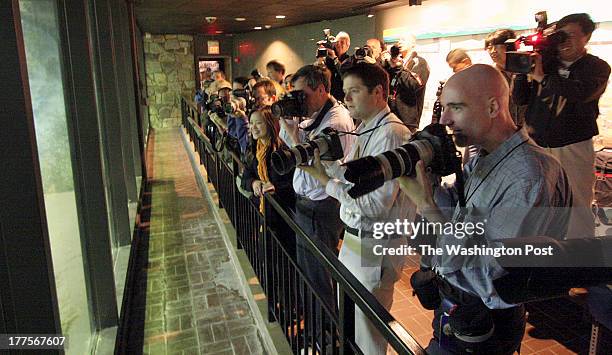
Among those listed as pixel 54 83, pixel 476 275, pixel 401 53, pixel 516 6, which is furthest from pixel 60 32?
pixel 516 6

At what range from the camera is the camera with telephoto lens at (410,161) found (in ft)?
4.53

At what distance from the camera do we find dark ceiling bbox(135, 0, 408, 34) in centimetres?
745

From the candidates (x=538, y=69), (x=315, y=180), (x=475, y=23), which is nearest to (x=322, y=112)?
(x=315, y=180)

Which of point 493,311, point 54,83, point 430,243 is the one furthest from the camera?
point 54,83

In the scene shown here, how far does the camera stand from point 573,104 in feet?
7.47

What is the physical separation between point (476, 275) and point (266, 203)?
4.85 feet

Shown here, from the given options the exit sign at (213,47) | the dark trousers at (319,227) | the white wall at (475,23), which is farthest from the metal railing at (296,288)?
the exit sign at (213,47)

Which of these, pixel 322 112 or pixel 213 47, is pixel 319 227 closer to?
pixel 322 112

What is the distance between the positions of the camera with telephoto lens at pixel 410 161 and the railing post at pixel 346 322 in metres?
0.38

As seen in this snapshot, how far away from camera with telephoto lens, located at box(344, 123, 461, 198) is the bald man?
45 millimetres

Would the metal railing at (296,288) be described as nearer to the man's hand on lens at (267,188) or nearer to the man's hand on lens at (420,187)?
the man's hand on lens at (267,188)

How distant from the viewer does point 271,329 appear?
8.97 ft

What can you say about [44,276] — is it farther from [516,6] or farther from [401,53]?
[516,6]

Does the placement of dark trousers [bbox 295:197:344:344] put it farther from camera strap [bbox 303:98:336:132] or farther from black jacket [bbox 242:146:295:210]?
camera strap [bbox 303:98:336:132]
